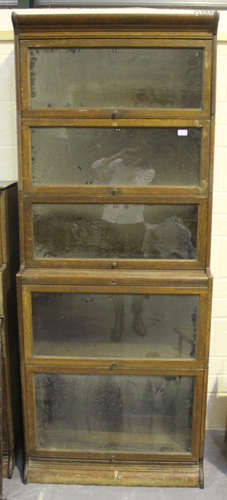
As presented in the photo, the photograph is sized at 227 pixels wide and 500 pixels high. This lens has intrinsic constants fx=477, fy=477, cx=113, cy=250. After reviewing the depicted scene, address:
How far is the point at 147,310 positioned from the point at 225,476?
916 mm

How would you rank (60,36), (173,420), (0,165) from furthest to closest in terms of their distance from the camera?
(0,165), (173,420), (60,36)

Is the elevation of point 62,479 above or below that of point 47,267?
below

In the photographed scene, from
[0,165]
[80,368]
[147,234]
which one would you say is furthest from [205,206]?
[0,165]

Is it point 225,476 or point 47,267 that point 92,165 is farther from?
point 225,476

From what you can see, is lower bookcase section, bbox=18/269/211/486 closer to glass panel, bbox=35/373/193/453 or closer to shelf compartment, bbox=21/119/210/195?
glass panel, bbox=35/373/193/453

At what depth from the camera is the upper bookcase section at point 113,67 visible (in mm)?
1868

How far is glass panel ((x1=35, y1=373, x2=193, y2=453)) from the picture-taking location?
214 cm

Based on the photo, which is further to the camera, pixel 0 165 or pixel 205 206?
pixel 0 165

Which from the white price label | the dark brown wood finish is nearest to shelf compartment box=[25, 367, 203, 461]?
the dark brown wood finish

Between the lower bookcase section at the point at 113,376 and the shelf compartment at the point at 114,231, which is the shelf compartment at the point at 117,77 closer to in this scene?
the shelf compartment at the point at 114,231

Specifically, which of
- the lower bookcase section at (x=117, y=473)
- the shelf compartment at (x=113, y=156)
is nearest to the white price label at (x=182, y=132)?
the shelf compartment at (x=113, y=156)

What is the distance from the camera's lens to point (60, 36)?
189cm

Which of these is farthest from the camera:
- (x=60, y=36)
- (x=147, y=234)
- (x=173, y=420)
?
(x=173, y=420)

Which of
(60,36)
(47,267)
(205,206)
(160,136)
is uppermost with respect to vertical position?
(60,36)
